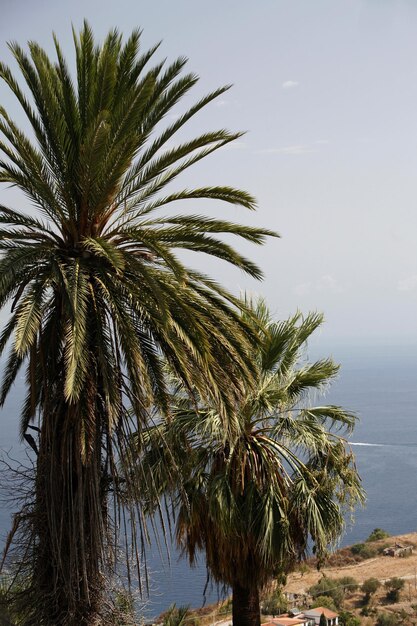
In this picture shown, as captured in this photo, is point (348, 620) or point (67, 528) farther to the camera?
point (348, 620)

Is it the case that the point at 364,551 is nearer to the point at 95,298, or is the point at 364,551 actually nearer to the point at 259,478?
the point at 259,478

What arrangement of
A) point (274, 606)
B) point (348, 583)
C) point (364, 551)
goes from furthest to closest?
point (364, 551) < point (348, 583) < point (274, 606)

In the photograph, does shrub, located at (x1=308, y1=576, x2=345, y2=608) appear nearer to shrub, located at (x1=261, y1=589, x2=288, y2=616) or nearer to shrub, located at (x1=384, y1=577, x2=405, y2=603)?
shrub, located at (x1=384, y1=577, x2=405, y2=603)

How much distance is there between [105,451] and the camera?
8.59m

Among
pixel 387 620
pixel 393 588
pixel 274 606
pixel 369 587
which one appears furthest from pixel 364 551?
pixel 387 620

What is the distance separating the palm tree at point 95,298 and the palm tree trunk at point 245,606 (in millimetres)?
3232

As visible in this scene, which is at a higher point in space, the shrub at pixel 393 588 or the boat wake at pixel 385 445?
the boat wake at pixel 385 445

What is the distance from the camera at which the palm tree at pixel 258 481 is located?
10.5 metres

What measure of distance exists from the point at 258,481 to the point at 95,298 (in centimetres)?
402

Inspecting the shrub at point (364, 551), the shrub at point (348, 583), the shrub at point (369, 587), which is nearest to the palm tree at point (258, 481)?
the shrub at point (369, 587)

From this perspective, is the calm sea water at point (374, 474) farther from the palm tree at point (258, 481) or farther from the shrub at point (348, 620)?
the palm tree at point (258, 481)

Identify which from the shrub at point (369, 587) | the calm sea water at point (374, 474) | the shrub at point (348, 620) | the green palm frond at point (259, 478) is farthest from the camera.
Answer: the calm sea water at point (374, 474)

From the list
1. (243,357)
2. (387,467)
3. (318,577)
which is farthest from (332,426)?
(387,467)

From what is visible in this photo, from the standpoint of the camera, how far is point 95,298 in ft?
27.0
